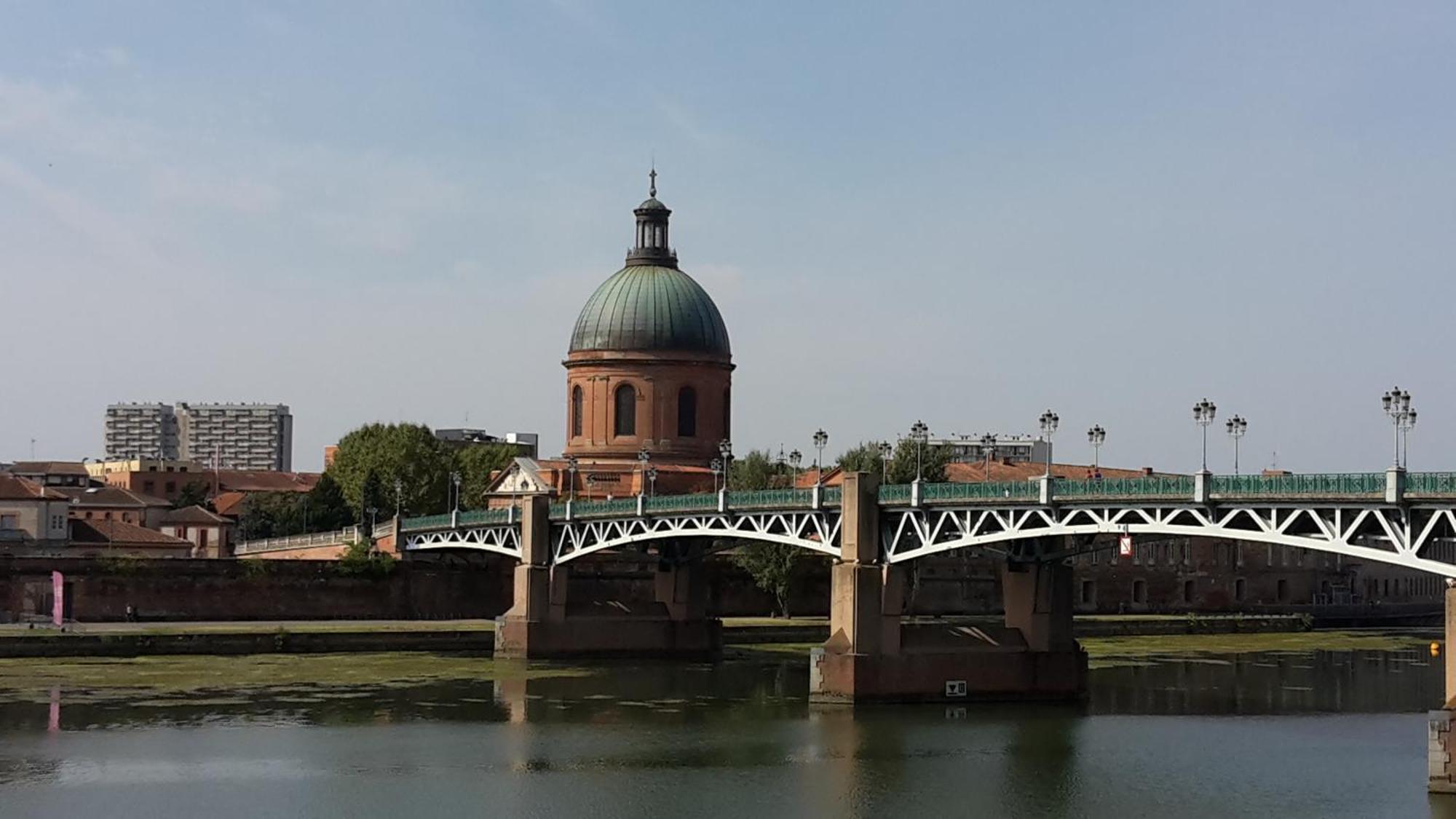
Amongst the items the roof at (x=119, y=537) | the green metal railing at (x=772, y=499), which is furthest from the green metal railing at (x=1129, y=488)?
the roof at (x=119, y=537)

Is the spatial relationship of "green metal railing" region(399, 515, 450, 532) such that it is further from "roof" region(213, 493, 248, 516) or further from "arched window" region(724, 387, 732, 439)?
"roof" region(213, 493, 248, 516)

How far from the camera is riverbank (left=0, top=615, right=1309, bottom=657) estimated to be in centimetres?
8494

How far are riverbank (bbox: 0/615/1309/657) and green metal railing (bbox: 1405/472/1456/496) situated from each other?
22552 millimetres

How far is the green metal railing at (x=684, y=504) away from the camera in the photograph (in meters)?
84.9

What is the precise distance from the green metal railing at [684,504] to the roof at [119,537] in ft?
135

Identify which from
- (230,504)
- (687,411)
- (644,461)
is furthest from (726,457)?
(230,504)

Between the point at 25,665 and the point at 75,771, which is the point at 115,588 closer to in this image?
the point at 25,665

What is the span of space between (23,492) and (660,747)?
7025 centimetres

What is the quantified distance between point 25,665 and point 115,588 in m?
24.9

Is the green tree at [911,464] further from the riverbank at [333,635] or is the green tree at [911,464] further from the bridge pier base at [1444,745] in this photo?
the bridge pier base at [1444,745]

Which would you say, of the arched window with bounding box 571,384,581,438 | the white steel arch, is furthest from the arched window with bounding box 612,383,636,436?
the white steel arch

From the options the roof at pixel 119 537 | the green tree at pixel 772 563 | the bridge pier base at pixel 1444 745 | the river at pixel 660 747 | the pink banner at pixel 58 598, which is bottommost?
the river at pixel 660 747

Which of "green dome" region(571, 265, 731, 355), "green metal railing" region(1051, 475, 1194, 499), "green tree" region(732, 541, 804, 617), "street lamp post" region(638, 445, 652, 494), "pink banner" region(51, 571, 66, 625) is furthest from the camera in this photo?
"green dome" region(571, 265, 731, 355)

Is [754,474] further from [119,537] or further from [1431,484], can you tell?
[1431,484]
